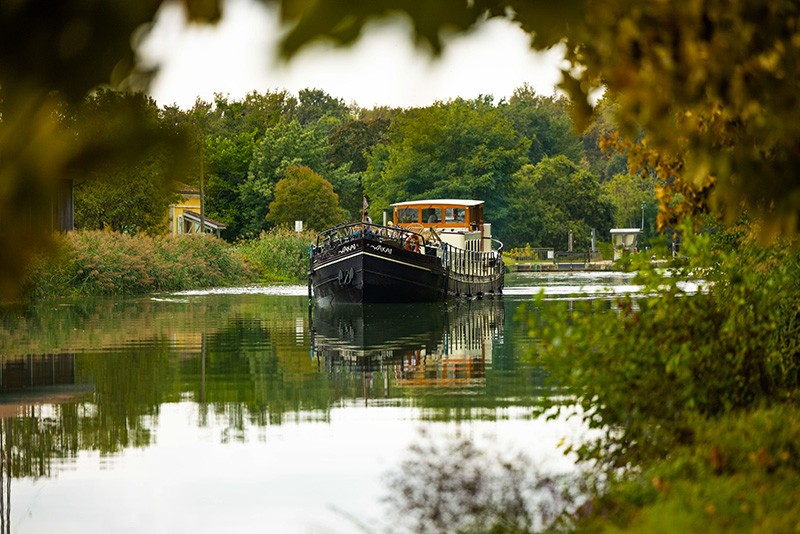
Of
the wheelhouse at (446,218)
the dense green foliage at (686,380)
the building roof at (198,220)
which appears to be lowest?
the dense green foliage at (686,380)

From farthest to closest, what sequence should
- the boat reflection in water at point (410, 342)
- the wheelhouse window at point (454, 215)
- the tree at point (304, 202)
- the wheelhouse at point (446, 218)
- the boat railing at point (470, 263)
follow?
1. the tree at point (304, 202)
2. the wheelhouse window at point (454, 215)
3. the wheelhouse at point (446, 218)
4. the boat railing at point (470, 263)
5. the boat reflection in water at point (410, 342)

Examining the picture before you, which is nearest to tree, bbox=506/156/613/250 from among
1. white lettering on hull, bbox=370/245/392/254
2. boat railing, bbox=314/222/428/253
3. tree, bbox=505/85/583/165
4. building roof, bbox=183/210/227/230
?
tree, bbox=505/85/583/165

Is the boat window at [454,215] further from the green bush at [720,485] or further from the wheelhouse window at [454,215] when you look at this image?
the green bush at [720,485]

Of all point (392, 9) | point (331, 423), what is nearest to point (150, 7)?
point (392, 9)

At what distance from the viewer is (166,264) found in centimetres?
5344

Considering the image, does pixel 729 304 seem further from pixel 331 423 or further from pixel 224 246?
pixel 224 246

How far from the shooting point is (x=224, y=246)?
201 feet

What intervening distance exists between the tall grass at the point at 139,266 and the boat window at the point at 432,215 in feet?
32.3

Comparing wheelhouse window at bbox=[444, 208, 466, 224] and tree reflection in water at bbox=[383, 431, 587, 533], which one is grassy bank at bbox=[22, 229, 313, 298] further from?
tree reflection in water at bbox=[383, 431, 587, 533]

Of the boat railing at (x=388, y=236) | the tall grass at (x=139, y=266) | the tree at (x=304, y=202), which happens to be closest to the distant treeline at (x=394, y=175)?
the tree at (x=304, y=202)

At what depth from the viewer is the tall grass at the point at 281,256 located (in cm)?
6562

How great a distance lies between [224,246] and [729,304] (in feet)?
168

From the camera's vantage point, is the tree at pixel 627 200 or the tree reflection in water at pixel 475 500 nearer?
the tree reflection in water at pixel 475 500

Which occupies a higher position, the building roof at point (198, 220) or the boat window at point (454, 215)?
the building roof at point (198, 220)
